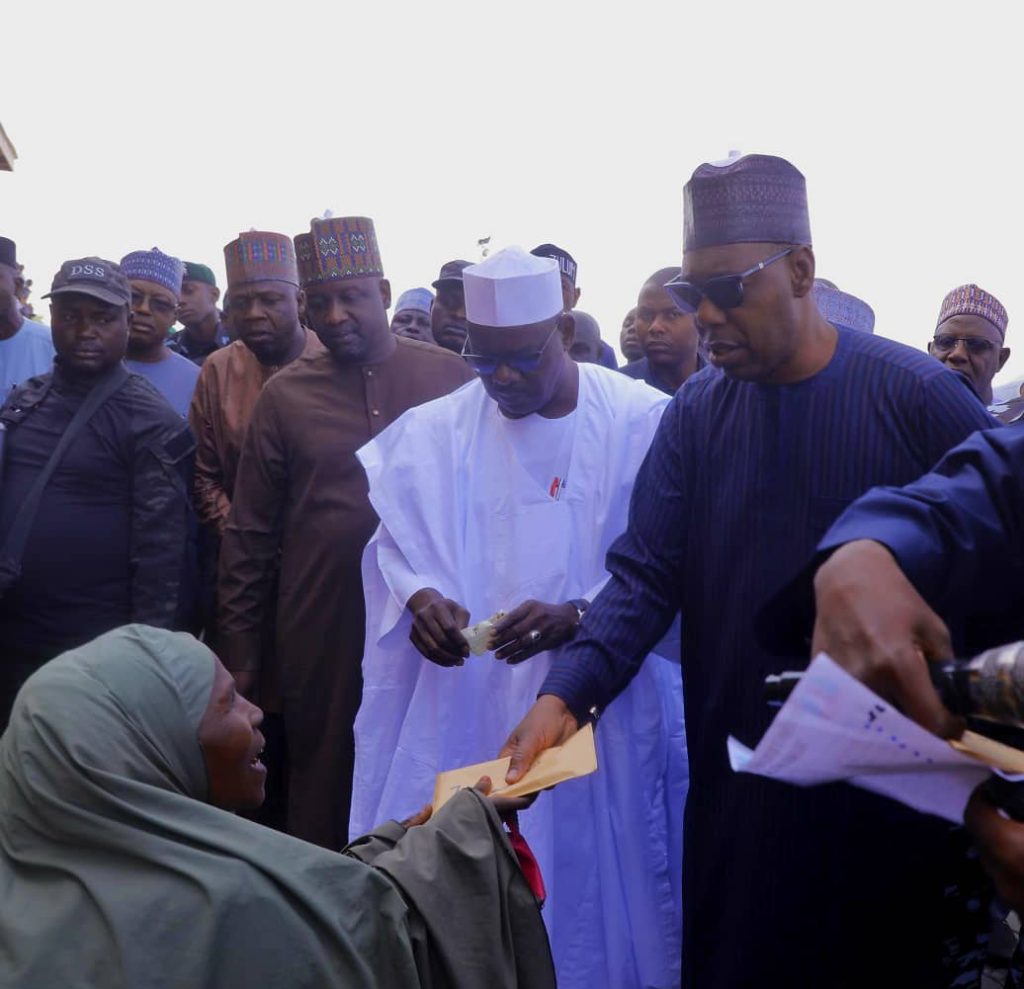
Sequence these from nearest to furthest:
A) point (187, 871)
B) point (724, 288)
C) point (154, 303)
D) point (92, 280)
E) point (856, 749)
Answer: point (856, 749)
point (187, 871)
point (724, 288)
point (92, 280)
point (154, 303)

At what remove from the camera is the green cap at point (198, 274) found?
8547mm

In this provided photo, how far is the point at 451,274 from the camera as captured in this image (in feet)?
25.3

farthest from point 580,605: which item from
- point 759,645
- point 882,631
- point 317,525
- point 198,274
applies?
point 198,274

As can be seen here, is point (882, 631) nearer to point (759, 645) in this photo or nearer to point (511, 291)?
point (759, 645)

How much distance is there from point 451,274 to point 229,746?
548 cm

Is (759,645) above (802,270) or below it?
below

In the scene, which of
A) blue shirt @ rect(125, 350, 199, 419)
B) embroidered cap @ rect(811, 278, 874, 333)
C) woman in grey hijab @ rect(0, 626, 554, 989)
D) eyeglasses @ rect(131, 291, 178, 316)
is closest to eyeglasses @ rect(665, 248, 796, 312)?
woman in grey hijab @ rect(0, 626, 554, 989)

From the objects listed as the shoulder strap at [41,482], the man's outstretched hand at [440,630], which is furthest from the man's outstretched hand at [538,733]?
the shoulder strap at [41,482]

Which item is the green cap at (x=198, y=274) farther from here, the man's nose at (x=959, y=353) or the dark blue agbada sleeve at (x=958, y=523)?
the dark blue agbada sleeve at (x=958, y=523)

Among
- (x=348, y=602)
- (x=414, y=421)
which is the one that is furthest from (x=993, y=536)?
(x=348, y=602)

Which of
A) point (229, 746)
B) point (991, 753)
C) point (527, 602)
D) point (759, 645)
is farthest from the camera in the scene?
point (527, 602)

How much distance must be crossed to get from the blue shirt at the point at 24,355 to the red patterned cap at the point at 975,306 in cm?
456

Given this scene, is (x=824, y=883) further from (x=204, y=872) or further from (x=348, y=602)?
(x=348, y=602)

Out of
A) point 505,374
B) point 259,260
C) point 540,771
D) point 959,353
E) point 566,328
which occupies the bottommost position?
point 540,771
